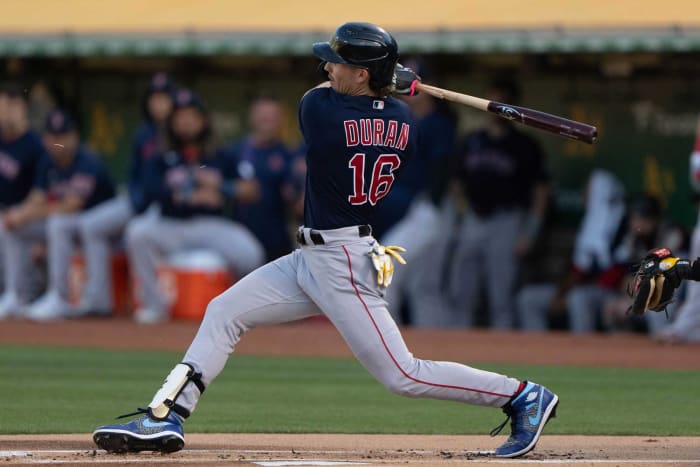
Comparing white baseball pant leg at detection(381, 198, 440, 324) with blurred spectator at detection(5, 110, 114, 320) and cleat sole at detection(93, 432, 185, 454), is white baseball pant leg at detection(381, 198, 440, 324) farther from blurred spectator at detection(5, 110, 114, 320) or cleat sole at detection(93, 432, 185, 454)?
cleat sole at detection(93, 432, 185, 454)

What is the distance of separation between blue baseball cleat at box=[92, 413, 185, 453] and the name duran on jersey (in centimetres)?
127

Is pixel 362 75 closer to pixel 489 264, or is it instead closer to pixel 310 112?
pixel 310 112

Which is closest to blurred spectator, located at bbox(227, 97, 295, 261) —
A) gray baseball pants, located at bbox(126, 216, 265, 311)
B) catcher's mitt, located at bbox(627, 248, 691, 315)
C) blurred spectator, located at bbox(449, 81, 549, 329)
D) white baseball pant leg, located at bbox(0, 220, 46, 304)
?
gray baseball pants, located at bbox(126, 216, 265, 311)

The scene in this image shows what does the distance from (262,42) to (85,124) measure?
2.80 meters

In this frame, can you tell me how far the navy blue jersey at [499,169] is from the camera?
12508 mm

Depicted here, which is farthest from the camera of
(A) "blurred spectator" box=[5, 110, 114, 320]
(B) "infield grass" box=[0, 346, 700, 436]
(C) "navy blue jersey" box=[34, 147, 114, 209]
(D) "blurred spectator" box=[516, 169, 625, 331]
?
(C) "navy blue jersey" box=[34, 147, 114, 209]

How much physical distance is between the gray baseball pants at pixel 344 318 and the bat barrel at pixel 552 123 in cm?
75

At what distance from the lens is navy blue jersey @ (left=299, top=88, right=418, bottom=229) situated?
17.9ft

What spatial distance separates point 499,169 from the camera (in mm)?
12453

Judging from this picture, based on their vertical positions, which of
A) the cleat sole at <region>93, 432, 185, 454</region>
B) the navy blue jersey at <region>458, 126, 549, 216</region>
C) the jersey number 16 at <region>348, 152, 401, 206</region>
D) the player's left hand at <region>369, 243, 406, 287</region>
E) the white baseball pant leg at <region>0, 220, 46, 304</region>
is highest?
the jersey number 16 at <region>348, 152, 401, 206</region>

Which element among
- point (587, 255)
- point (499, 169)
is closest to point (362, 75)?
point (499, 169)

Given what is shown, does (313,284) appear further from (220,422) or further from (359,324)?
(220,422)

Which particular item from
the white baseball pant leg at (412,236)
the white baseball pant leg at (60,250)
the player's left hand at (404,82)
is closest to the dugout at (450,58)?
the white baseball pant leg at (412,236)

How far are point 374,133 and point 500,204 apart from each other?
24.0 feet
